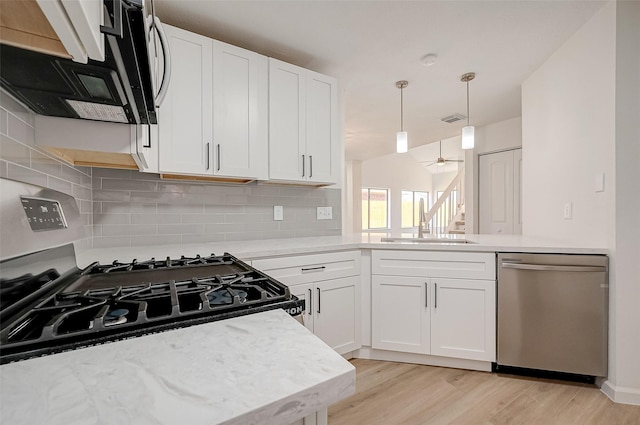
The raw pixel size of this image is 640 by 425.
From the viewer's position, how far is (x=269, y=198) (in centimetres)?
250

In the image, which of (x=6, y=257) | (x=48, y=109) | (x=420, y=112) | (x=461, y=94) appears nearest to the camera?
(x=6, y=257)

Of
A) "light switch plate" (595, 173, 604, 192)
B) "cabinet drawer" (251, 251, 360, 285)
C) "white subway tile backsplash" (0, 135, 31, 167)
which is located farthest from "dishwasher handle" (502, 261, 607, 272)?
"white subway tile backsplash" (0, 135, 31, 167)

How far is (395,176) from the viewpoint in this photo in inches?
387

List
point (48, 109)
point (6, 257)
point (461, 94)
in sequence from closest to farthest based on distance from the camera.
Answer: point (6, 257), point (48, 109), point (461, 94)

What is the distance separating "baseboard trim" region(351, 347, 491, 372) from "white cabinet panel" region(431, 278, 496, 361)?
0.07m

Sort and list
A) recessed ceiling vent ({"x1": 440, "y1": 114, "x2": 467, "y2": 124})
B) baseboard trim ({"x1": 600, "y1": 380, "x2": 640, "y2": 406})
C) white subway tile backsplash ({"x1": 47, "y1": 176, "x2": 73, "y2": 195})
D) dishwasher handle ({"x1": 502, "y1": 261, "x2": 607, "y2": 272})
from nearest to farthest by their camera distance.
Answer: white subway tile backsplash ({"x1": 47, "y1": 176, "x2": 73, "y2": 195})
baseboard trim ({"x1": 600, "y1": 380, "x2": 640, "y2": 406})
dishwasher handle ({"x1": 502, "y1": 261, "x2": 607, "y2": 272})
recessed ceiling vent ({"x1": 440, "y1": 114, "x2": 467, "y2": 124})

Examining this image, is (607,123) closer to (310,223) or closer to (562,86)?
(562,86)

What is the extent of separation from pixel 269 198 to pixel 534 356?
214 cm

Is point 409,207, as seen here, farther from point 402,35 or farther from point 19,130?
point 19,130

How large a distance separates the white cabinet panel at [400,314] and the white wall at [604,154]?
105 cm

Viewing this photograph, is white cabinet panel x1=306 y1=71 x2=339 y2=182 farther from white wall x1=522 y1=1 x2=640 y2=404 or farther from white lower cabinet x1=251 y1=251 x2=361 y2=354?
white wall x1=522 y1=1 x2=640 y2=404

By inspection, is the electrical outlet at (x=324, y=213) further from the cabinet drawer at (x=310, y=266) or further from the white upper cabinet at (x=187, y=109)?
the white upper cabinet at (x=187, y=109)

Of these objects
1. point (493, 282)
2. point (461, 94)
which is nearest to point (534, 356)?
point (493, 282)

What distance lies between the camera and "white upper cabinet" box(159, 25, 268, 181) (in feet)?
6.07
